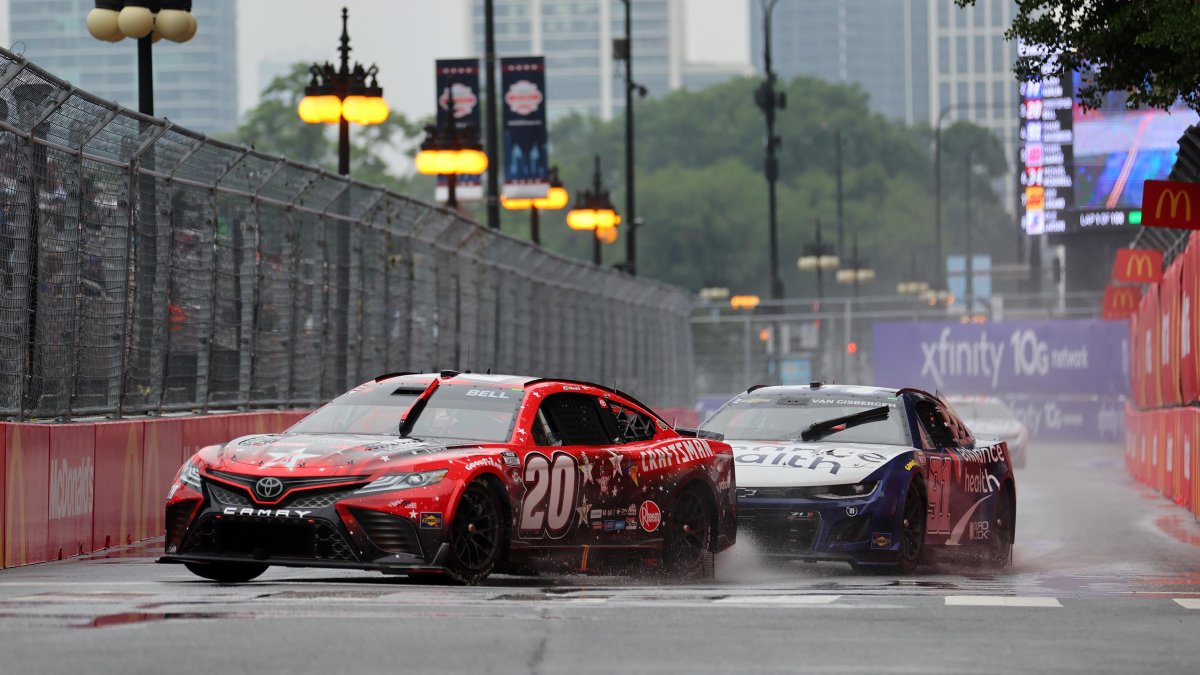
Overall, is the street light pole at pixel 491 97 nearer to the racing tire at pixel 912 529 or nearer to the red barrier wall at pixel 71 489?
the red barrier wall at pixel 71 489

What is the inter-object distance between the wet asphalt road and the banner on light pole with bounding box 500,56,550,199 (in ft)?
75.7

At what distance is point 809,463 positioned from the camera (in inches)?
581

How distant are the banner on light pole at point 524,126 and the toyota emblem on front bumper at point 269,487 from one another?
25.2m

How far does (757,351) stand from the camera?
5678 centimetres

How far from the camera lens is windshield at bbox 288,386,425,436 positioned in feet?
41.1

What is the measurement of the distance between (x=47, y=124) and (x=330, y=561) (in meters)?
4.66

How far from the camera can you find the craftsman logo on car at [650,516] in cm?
1337

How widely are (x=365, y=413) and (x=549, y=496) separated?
1.17 metres

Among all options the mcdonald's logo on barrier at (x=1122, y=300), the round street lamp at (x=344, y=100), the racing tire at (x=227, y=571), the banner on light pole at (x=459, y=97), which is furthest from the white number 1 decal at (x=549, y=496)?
the mcdonald's logo on barrier at (x=1122, y=300)

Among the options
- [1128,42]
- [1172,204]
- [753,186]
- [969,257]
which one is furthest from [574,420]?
[753,186]

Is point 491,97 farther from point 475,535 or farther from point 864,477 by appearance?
point 475,535

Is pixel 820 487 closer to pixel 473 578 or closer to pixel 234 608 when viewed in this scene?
pixel 473 578

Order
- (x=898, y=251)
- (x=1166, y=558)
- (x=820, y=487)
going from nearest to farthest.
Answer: (x=820, y=487), (x=1166, y=558), (x=898, y=251)

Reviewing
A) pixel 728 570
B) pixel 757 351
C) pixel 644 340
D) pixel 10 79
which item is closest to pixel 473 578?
pixel 728 570
